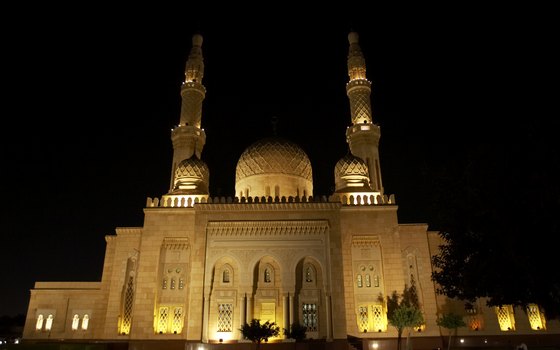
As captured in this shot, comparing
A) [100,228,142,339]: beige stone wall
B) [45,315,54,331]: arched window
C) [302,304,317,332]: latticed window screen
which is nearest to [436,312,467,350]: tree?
[302,304,317,332]: latticed window screen

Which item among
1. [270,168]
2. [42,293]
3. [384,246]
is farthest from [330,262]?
[42,293]

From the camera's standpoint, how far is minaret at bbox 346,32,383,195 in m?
25.2

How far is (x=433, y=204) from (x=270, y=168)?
13.6m

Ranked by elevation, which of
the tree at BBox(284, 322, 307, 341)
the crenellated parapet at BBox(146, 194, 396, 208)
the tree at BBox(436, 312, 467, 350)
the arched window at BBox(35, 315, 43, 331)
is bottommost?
the tree at BBox(284, 322, 307, 341)

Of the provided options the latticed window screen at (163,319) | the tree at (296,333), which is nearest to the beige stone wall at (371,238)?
the tree at (296,333)

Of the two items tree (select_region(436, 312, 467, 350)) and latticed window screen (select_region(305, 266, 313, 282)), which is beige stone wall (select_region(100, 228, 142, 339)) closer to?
latticed window screen (select_region(305, 266, 313, 282))

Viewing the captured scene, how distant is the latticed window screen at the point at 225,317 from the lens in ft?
62.2

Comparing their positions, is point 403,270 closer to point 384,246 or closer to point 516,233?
point 384,246

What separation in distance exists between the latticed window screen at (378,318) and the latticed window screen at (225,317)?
624 centimetres

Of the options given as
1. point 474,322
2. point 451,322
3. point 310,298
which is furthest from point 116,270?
point 474,322

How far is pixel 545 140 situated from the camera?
33.7 ft

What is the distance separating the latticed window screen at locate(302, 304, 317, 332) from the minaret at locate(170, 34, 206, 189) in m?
10.4

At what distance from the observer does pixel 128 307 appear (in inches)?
829

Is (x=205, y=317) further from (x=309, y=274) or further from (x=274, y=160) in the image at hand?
(x=274, y=160)
